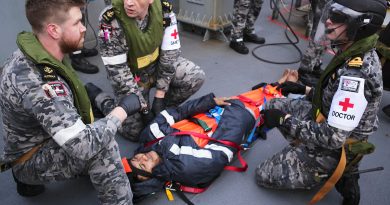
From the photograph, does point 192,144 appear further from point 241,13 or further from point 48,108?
point 241,13

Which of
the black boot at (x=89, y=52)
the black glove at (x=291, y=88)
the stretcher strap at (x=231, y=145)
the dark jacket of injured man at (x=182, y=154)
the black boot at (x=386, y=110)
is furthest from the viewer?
the black boot at (x=89, y=52)

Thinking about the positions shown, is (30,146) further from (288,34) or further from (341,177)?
(288,34)

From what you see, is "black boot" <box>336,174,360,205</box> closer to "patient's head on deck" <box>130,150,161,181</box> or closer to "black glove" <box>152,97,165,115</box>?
"patient's head on deck" <box>130,150,161,181</box>

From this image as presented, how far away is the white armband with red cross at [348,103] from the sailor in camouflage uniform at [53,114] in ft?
3.39

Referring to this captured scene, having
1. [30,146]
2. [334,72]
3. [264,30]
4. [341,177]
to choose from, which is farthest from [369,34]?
[264,30]

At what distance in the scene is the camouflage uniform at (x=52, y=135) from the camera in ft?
4.19

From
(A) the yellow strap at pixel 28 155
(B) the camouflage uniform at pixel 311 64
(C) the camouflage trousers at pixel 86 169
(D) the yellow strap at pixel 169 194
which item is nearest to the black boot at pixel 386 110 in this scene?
(B) the camouflage uniform at pixel 311 64

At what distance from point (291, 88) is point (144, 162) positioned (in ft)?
4.38

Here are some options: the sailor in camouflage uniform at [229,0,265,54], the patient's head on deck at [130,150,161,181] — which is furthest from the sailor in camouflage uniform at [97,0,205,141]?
the sailor in camouflage uniform at [229,0,265,54]

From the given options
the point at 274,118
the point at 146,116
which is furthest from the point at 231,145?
the point at 146,116

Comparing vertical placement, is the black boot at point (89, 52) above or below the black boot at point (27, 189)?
above

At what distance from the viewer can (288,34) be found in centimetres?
420

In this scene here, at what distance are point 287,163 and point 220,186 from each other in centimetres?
44

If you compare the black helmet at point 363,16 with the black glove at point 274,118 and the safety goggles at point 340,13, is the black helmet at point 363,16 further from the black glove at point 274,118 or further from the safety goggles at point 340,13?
the black glove at point 274,118
